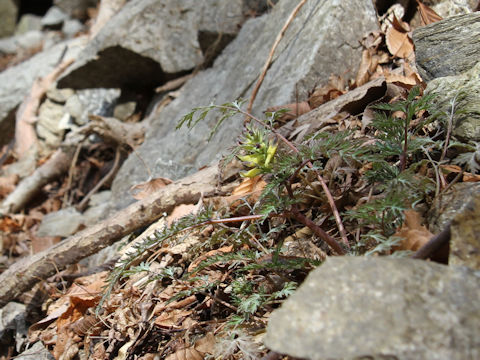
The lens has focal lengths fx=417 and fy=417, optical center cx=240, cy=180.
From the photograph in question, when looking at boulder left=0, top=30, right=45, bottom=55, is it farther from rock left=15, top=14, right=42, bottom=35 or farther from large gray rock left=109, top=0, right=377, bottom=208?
large gray rock left=109, top=0, right=377, bottom=208

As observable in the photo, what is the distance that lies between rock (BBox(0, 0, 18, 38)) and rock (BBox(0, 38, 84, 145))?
3.99 m

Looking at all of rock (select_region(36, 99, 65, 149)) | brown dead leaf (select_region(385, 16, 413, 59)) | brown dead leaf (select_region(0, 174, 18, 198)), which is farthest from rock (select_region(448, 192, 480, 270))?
rock (select_region(36, 99, 65, 149))

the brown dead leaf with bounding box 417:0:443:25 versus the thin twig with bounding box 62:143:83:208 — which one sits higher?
the brown dead leaf with bounding box 417:0:443:25

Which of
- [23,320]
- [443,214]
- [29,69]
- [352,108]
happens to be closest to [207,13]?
[352,108]

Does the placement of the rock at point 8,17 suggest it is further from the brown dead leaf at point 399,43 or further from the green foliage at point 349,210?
the green foliage at point 349,210

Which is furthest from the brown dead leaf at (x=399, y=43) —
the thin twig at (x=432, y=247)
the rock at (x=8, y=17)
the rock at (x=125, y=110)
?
the rock at (x=8, y=17)

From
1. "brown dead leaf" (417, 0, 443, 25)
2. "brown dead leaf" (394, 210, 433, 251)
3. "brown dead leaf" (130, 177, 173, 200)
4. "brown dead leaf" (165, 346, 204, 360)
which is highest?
"brown dead leaf" (417, 0, 443, 25)

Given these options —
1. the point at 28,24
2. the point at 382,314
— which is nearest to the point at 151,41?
the point at 382,314

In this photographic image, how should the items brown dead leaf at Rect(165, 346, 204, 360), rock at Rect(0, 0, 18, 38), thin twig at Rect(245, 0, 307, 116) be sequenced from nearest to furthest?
brown dead leaf at Rect(165, 346, 204, 360) → thin twig at Rect(245, 0, 307, 116) → rock at Rect(0, 0, 18, 38)

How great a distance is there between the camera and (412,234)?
123 centimetres

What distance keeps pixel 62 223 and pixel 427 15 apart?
3.28 meters

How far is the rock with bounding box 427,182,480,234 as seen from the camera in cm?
130

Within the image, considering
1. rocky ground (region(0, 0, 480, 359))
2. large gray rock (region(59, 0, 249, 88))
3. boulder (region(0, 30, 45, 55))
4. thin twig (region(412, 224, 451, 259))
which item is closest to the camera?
rocky ground (region(0, 0, 480, 359))

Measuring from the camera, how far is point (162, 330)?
1.73 meters
